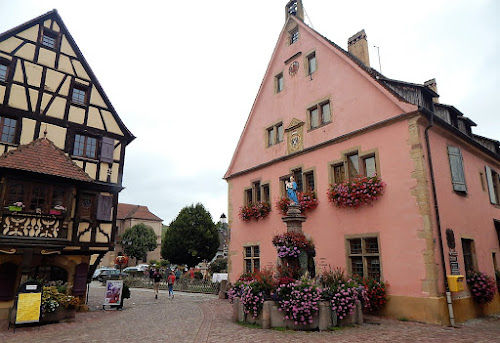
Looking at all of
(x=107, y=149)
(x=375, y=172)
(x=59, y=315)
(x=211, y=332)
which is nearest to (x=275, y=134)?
(x=375, y=172)

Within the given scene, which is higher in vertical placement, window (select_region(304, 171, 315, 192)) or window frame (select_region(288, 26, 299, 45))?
window frame (select_region(288, 26, 299, 45))

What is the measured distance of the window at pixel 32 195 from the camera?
39.9 feet

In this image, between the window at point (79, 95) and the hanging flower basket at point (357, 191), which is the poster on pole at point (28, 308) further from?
the hanging flower basket at point (357, 191)

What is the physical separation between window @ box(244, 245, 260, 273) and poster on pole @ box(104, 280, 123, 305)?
229 inches

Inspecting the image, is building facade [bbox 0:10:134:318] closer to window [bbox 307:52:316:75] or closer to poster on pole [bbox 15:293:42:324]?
poster on pole [bbox 15:293:42:324]

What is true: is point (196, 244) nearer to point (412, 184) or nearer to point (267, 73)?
point (267, 73)

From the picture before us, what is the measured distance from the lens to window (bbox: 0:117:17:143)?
1303cm

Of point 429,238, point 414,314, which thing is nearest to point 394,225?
point 429,238

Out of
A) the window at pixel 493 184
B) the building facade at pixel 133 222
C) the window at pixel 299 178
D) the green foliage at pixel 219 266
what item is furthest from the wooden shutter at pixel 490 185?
the building facade at pixel 133 222

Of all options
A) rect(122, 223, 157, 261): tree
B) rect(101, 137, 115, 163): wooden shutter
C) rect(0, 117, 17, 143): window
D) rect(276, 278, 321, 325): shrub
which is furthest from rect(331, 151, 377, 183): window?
rect(122, 223, 157, 261): tree

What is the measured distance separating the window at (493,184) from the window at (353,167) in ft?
18.8

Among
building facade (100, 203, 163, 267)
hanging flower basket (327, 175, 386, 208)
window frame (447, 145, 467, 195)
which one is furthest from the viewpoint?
building facade (100, 203, 163, 267)

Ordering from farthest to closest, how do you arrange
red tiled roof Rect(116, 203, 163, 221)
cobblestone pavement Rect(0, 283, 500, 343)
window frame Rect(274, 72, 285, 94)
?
1. red tiled roof Rect(116, 203, 163, 221)
2. window frame Rect(274, 72, 285, 94)
3. cobblestone pavement Rect(0, 283, 500, 343)

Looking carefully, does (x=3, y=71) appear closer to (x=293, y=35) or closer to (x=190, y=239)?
(x=293, y=35)
